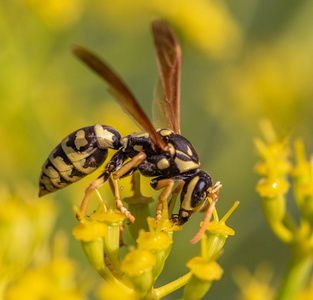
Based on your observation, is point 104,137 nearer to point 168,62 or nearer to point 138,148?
point 138,148

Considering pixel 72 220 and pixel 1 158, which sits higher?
pixel 1 158

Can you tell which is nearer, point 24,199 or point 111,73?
point 111,73

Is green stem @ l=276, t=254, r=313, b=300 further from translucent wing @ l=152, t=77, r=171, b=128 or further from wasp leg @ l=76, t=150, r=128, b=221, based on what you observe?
translucent wing @ l=152, t=77, r=171, b=128

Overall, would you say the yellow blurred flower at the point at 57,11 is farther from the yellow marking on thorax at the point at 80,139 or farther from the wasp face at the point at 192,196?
the wasp face at the point at 192,196

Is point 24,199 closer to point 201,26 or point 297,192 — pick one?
point 297,192

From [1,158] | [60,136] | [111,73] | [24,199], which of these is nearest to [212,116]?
[60,136]

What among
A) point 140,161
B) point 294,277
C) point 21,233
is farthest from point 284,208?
point 21,233
